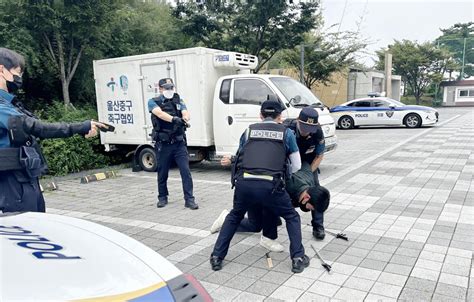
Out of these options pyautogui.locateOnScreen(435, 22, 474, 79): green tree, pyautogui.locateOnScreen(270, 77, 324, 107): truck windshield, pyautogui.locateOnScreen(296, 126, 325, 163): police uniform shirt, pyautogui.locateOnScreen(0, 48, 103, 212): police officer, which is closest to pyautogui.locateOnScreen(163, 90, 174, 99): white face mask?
pyautogui.locateOnScreen(296, 126, 325, 163): police uniform shirt

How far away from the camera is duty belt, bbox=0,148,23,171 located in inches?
111

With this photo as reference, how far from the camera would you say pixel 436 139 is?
45.6 ft

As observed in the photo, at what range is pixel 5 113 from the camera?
9.31ft

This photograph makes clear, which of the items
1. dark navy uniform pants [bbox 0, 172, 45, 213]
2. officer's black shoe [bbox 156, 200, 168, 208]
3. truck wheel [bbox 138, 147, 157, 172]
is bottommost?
officer's black shoe [bbox 156, 200, 168, 208]

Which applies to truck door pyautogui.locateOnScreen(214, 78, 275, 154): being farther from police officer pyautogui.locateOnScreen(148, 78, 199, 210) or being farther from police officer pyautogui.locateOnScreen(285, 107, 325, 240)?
police officer pyautogui.locateOnScreen(285, 107, 325, 240)

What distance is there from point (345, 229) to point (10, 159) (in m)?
3.78

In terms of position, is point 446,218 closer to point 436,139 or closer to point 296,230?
point 296,230

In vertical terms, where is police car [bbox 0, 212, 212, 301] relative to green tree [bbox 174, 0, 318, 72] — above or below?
below

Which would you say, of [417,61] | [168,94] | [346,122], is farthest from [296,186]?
[417,61]

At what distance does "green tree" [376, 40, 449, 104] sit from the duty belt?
127 feet

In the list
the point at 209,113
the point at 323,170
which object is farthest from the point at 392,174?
the point at 209,113

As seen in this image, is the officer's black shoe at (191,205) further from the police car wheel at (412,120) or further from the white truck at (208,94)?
the police car wheel at (412,120)

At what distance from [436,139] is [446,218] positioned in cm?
968

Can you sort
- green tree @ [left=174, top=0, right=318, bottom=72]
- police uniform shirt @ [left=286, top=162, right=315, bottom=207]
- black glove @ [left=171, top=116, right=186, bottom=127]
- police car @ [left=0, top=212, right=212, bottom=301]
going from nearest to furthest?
police car @ [left=0, top=212, right=212, bottom=301] → police uniform shirt @ [left=286, top=162, right=315, bottom=207] → black glove @ [left=171, top=116, right=186, bottom=127] → green tree @ [left=174, top=0, right=318, bottom=72]
